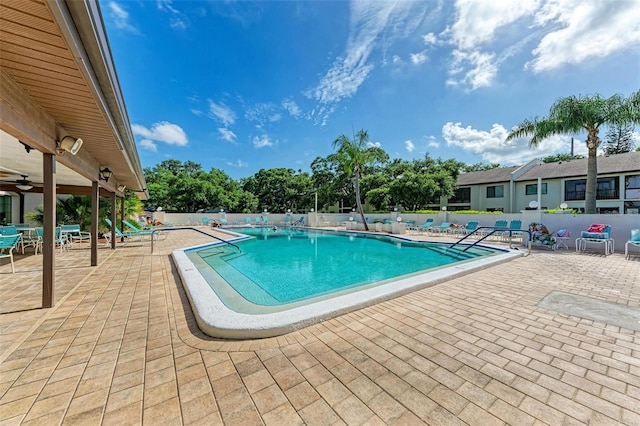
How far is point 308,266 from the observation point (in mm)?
7539

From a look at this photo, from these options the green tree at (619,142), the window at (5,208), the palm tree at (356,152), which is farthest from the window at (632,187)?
the window at (5,208)

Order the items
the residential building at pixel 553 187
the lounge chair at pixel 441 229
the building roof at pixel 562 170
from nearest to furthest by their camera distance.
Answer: the lounge chair at pixel 441 229, the residential building at pixel 553 187, the building roof at pixel 562 170

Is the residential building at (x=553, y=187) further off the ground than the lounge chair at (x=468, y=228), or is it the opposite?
the residential building at (x=553, y=187)

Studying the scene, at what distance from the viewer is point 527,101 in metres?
14.3

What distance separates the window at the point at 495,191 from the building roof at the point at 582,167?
1617 millimetres

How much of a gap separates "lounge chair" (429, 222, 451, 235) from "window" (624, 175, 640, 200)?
48.8 ft

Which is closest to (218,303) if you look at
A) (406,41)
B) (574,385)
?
(574,385)

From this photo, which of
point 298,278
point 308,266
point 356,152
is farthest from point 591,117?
point 298,278

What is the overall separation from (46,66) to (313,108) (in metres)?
17.7

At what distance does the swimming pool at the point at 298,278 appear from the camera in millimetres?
2828

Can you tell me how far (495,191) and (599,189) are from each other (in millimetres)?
6806

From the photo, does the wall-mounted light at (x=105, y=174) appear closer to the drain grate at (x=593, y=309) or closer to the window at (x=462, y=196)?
the drain grate at (x=593, y=309)

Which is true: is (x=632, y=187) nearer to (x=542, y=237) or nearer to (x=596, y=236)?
(x=596, y=236)

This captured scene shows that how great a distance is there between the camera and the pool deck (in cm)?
159
